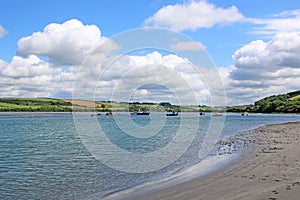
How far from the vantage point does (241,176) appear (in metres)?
16.6

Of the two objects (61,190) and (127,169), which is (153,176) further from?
(61,190)

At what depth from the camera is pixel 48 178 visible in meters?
19.6

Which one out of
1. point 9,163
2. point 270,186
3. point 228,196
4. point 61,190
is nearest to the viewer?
point 228,196

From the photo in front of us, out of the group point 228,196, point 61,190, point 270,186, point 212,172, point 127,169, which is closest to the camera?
point 228,196

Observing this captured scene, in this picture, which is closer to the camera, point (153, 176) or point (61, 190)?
point (61, 190)

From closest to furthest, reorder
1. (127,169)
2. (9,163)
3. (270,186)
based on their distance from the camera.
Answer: (270,186) < (127,169) < (9,163)

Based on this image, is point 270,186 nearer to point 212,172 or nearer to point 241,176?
point 241,176

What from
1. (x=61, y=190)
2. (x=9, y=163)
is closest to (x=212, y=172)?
(x=61, y=190)

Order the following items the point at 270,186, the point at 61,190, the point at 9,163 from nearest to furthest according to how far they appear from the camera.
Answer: the point at 270,186 < the point at 61,190 < the point at 9,163

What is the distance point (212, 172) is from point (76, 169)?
912 cm

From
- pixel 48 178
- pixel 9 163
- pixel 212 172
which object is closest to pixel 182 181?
pixel 212 172

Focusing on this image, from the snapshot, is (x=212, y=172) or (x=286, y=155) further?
(x=286, y=155)

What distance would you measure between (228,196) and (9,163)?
62.7 feet

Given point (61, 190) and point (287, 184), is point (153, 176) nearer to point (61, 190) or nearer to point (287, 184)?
point (61, 190)
